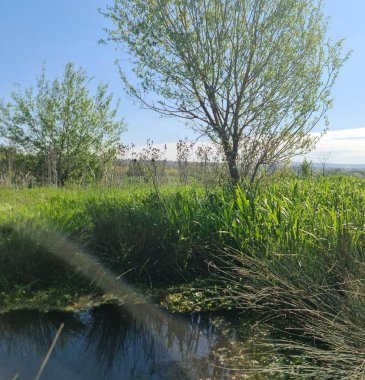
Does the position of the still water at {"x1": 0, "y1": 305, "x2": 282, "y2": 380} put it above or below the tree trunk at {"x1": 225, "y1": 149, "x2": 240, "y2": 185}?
below

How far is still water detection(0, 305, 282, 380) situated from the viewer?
10.3 ft

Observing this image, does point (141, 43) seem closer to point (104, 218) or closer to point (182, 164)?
point (104, 218)

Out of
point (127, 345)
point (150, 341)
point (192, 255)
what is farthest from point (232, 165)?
point (127, 345)

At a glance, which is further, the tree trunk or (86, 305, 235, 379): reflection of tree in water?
the tree trunk

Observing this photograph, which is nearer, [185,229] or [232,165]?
[185,229]

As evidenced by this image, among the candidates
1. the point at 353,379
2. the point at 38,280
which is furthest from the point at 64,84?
the point at 353,379

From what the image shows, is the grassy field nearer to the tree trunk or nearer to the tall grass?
the tall grass

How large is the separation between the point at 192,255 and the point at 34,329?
1.96m

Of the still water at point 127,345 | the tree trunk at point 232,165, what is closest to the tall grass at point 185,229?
the still water at point 127,345

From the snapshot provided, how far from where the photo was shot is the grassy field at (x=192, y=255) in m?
3.72

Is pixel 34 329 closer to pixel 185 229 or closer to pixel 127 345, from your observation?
pixel 127 345

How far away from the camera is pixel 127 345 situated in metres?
3.64

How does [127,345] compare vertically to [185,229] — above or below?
below

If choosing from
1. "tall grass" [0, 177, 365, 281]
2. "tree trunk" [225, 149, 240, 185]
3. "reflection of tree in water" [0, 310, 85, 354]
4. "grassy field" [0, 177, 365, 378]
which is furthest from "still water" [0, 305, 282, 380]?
"tree trunk" [225, 149, 240, 185]
